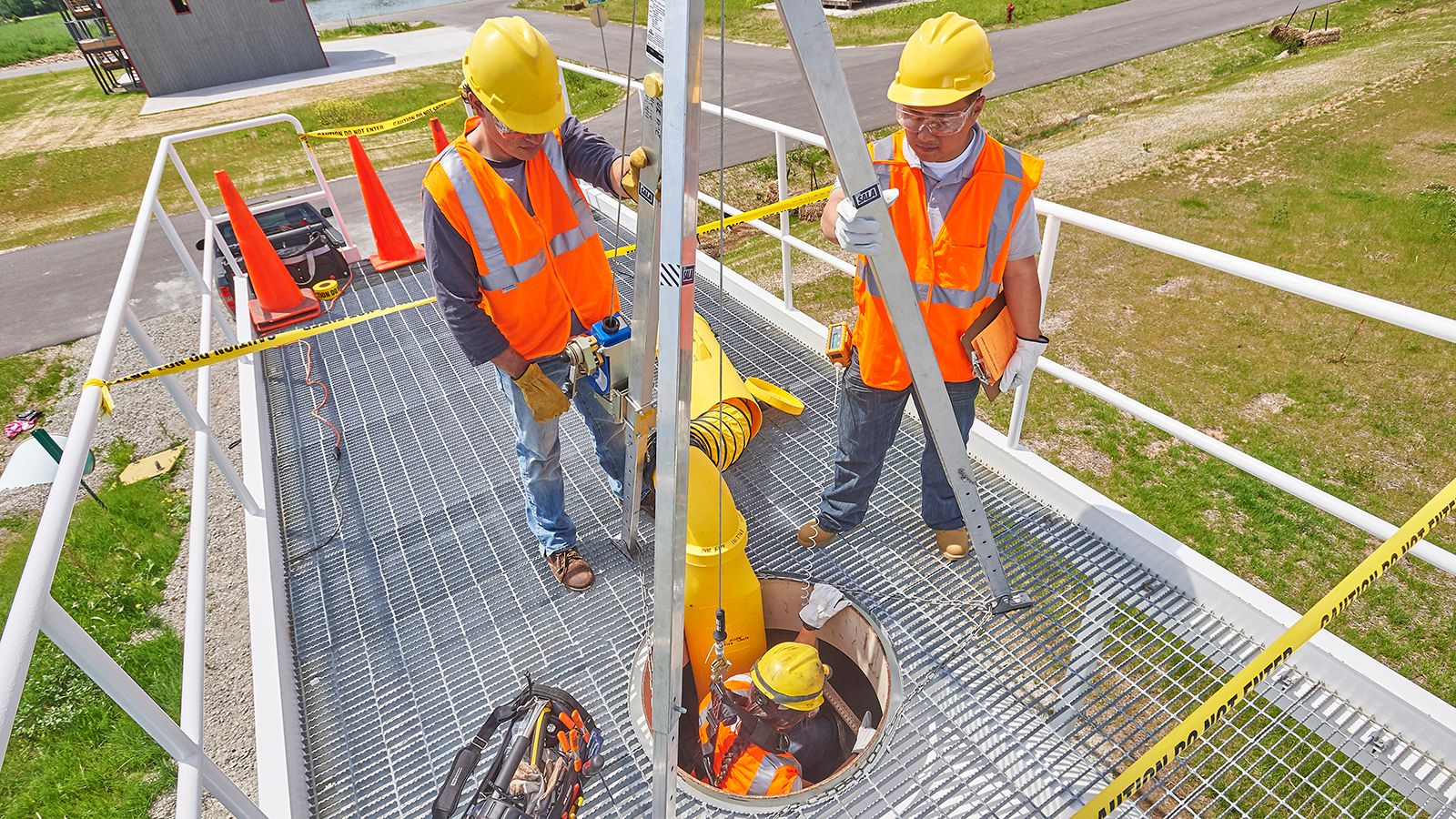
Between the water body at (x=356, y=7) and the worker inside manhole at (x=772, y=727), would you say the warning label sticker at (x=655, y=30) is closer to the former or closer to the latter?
the worker inside manhole at (x=772, y=727)

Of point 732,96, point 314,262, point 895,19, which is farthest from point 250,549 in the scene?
point 895,19

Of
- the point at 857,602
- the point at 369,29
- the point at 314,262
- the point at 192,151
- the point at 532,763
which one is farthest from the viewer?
the point at 369,29

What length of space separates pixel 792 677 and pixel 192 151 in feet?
62.6

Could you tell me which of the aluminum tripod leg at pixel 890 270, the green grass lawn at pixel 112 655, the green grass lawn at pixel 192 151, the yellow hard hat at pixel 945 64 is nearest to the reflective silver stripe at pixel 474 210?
the aluminum tripod leg at pixel 890 270

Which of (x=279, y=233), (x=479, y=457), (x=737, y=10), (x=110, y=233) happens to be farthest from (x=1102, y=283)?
(x=737, y=10)

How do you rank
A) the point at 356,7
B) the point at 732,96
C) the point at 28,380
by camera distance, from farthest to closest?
the point at 356,7 < the point at 732,96 < the point at 28,380

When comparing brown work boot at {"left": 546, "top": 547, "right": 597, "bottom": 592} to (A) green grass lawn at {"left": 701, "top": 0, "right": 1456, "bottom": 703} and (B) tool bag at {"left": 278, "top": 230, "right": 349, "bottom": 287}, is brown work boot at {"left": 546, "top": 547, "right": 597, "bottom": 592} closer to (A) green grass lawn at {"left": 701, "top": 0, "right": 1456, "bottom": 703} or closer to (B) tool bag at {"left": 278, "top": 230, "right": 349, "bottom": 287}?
(A) green grass lawn at {"left": 701, "top": 0, "right": 1456, "bottom": 703}

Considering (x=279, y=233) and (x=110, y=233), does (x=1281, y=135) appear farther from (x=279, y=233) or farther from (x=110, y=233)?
(x=110, y=233)

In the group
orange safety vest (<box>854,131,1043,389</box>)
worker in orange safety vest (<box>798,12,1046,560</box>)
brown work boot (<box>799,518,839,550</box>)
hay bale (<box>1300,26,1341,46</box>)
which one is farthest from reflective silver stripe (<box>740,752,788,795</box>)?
hay bale (<box>1300,26,1341,46</box>)

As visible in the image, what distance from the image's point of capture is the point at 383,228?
21.1ft

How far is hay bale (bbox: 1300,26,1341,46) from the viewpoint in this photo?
1822 centimetres

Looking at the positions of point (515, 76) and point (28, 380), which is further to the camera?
point (28, 380)

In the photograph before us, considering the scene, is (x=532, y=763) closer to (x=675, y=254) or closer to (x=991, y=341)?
(x=675, y=254)

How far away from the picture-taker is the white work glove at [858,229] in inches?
82.8
